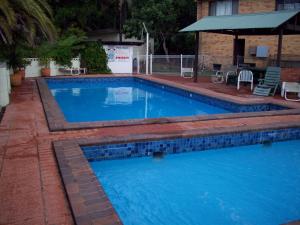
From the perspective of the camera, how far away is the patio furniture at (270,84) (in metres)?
12.3

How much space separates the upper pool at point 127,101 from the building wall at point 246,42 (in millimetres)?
6439

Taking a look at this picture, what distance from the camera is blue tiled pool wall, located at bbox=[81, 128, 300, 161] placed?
6.15 m

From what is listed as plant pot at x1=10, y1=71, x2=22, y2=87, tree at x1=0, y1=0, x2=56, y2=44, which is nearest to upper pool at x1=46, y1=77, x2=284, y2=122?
plant pot at x1=10, y1=71, x2=22, y2=87

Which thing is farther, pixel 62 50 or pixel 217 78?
pixel 62 50

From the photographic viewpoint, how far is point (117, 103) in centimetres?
1271

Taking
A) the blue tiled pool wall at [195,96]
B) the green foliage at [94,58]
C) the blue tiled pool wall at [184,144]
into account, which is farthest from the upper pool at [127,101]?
the blue tiled pool wall at [184,144]

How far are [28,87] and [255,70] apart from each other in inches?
384

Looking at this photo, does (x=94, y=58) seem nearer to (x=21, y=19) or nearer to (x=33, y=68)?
(x=33, y=68)

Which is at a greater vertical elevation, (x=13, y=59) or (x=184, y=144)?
(x=13, y=59)

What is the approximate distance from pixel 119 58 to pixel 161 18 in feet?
15.8

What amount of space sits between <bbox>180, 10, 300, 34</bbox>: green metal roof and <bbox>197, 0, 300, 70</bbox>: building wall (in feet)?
11.0

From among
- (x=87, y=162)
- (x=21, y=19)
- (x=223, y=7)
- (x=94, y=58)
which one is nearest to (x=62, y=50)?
(x=94, y=58)

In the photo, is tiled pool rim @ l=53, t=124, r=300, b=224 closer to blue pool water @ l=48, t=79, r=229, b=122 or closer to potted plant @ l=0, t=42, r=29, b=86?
blue pool water @ l=48, t=79, r=229, b=122

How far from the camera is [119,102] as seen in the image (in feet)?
42.4
